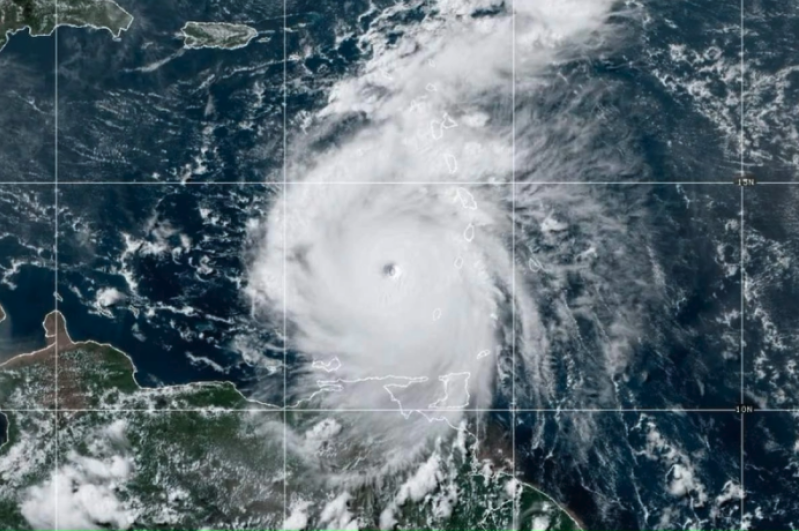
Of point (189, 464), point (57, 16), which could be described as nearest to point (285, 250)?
point (189, 464)

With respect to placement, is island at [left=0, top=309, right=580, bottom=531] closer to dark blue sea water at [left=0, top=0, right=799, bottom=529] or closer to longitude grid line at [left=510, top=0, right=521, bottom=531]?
longitude grid line at [left=510, top=0, right=521, bottom=531]

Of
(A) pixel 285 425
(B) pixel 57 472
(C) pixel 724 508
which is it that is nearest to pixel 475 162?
(A) pixel 285 425

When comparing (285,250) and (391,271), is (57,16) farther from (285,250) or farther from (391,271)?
(391,271)


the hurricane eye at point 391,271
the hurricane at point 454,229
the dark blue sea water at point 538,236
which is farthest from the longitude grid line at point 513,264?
the hurricane eye at point 391,271

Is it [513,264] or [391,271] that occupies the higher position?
[513,264]

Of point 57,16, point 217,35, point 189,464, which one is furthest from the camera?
point 57,16

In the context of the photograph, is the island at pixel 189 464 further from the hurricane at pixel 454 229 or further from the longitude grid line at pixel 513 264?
the hurricane at pixel 454 229
